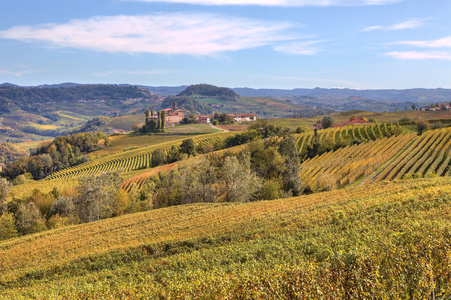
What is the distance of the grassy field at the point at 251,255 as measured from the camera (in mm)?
10414

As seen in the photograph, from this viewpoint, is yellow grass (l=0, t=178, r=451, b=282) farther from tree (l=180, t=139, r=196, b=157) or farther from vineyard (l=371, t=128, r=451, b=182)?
tree (l=180, t=139, r=196, b=157)

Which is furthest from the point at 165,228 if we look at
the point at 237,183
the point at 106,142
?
the point at 106,142

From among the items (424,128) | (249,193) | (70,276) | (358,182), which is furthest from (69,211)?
(424,128)

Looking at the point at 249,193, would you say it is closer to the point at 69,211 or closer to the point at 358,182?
the point at 358,182

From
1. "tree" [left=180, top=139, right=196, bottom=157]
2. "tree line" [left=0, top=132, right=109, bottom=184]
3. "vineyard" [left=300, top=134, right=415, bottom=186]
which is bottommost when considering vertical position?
"tree line" [left=0, top=132, right=109, bottom=184]

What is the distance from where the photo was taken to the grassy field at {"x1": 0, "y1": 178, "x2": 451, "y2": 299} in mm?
10414

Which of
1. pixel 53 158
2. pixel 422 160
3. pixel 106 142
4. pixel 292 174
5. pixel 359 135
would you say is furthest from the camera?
pixel 106 142

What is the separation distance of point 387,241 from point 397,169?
46605 millimetres

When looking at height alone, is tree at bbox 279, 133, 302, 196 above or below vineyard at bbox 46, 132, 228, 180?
above

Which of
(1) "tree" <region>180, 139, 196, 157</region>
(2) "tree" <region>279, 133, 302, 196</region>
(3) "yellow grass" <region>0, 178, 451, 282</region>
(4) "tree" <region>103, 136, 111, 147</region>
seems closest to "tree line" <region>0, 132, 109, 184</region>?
(4) "tree" <region>103, 136, 111, 147</region>

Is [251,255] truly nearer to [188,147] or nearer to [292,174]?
[292,174]

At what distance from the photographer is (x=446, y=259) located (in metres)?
10.2

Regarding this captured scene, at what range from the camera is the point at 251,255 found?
17.5m

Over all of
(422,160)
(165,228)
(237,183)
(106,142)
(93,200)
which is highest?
(422,160)
